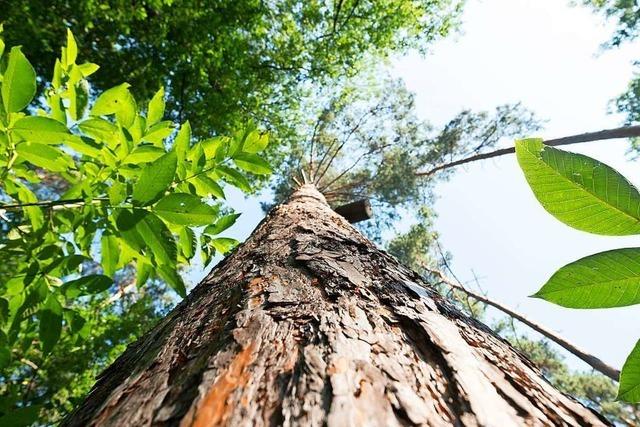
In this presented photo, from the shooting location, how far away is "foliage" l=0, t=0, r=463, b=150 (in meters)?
5.13

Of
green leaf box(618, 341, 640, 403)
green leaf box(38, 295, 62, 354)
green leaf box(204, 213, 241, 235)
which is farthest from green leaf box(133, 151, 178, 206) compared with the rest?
green leaf box(618, 341, 640, 403)

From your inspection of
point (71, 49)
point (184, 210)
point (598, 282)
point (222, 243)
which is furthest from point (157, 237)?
point (598, 282)

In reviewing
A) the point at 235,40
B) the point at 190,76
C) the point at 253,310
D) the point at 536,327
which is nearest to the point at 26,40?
the point at 190,76

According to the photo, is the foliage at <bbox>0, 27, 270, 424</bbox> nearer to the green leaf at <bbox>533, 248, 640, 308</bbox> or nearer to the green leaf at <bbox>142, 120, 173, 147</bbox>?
the green leaf at <bbox>142, 120, 173, 147</bbox>

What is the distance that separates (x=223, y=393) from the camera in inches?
22.1

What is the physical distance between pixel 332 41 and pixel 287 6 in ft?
4.24

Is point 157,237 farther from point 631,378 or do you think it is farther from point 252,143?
point 631,378

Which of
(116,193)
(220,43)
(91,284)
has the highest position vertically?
(220,43)

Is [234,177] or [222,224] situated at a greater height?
[234,177]

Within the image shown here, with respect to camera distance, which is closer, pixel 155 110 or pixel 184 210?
pixel 184 210

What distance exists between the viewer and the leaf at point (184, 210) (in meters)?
0.88

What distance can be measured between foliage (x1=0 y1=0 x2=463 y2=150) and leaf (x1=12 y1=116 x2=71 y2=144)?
444 cm

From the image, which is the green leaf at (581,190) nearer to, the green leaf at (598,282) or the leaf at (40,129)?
the green leaf at (598,282)

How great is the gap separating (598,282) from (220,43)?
5921mm
